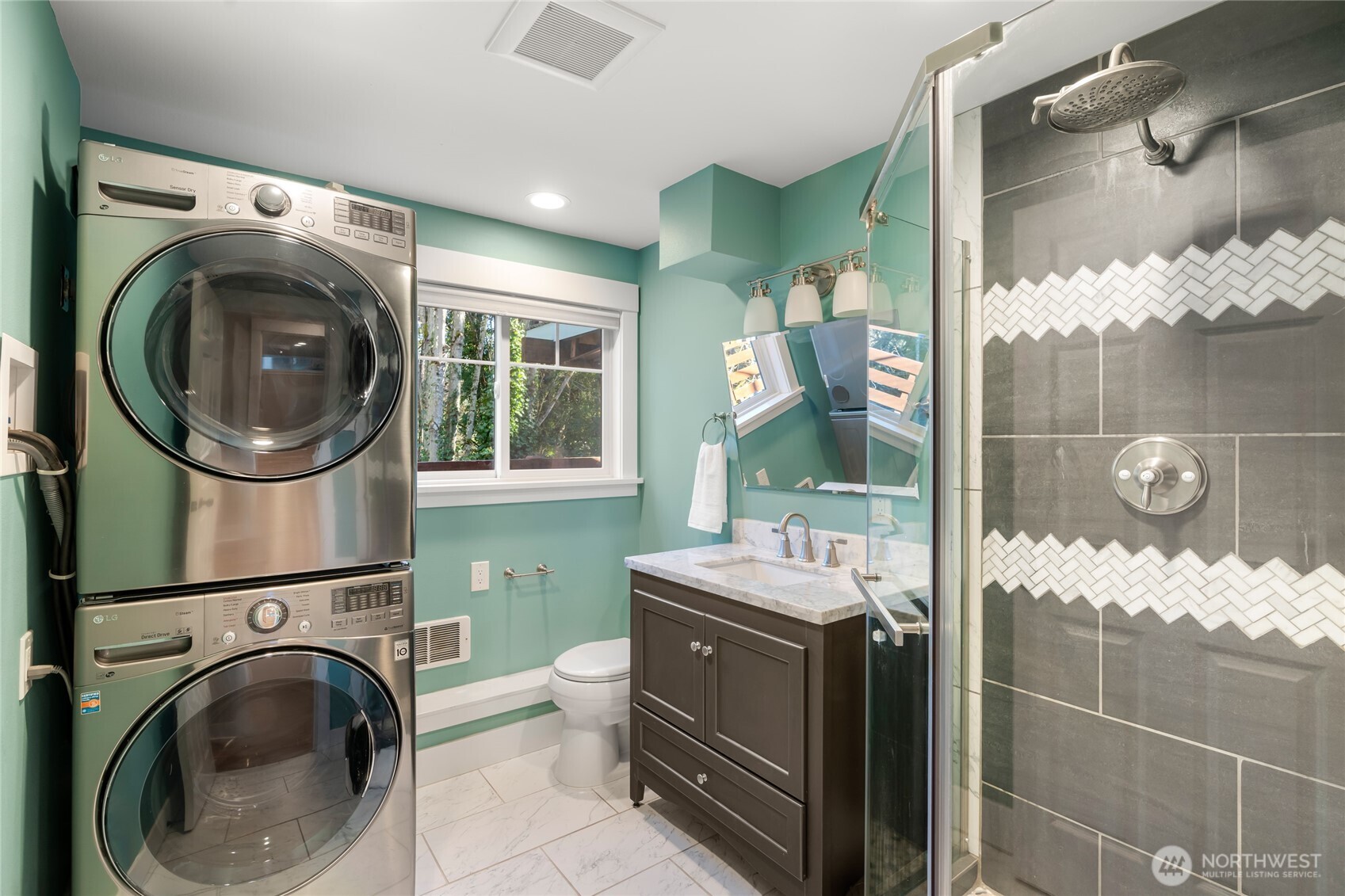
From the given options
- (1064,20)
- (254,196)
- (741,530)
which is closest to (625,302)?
(741,530)

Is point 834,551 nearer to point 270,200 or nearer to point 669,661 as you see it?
point 669,661

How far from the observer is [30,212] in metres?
1.29

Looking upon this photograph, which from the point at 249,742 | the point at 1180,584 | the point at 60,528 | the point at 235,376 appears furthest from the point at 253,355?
the point at 1180,584

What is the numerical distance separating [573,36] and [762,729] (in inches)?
74.1

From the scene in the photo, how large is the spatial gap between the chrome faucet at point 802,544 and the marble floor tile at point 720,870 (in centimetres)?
96

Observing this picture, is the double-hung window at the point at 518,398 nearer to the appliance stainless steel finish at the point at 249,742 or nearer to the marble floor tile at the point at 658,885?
the appliance stainless steel finish at the point at 249,742

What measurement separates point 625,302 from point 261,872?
2.53 m

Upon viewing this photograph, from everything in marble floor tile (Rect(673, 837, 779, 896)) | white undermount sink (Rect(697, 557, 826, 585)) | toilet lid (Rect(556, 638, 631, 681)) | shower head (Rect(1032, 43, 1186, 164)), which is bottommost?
marble floor tile (Rect(673, 837, 779, 896))

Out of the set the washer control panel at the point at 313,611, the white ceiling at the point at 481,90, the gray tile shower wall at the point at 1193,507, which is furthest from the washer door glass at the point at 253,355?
the gray tile shower wall at the point at 1193,507

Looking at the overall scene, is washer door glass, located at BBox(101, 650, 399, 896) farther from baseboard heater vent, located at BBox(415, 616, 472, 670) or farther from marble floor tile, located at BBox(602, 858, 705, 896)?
baseboard heater vent, located at BBox(415, 616, 472, 670)

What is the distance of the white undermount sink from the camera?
7.47ft

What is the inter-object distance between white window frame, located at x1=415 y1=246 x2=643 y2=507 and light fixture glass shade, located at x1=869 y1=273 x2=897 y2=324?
1.66 meters

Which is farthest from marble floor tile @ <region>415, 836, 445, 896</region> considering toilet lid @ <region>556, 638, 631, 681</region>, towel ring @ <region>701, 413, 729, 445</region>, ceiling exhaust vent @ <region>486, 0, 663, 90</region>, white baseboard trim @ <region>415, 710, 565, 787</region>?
ceiling exhaust vent @ <region>486, 0, 663, 90</region>

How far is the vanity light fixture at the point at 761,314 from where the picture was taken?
95.6 inches
